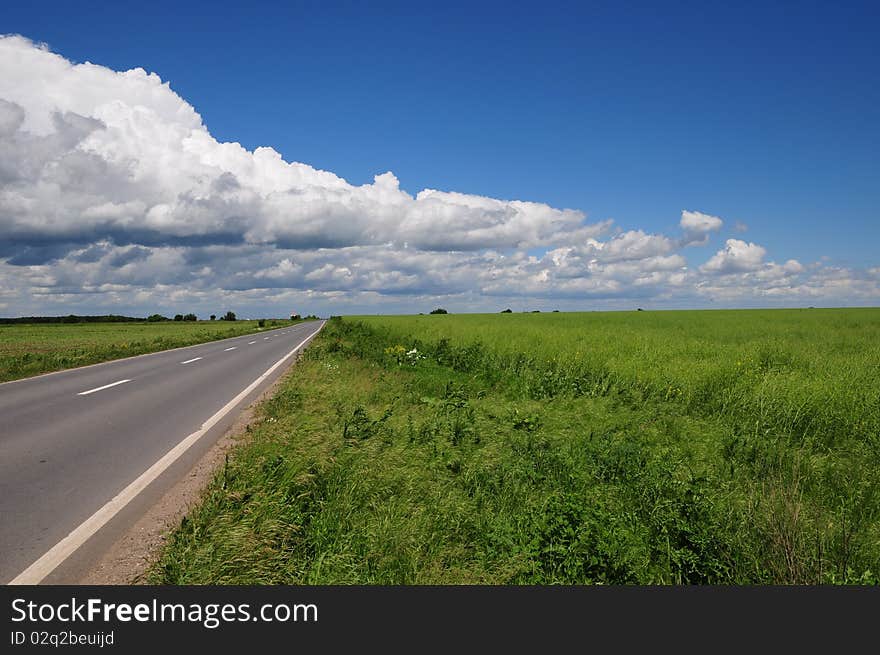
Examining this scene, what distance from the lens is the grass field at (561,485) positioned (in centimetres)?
382

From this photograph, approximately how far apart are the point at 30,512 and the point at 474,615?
4.34 meters

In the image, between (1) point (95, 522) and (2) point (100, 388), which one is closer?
(1) point (95, 522)

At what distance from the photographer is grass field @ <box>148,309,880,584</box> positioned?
12.5 ft

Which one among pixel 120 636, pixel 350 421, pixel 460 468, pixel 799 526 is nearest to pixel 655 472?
pixel 799 526

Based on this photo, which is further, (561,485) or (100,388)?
(100,388)

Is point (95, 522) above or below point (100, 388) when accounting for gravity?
below

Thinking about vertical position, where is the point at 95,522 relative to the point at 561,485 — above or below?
above

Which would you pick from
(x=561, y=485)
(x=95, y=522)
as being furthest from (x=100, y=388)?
(x=561, y=485)

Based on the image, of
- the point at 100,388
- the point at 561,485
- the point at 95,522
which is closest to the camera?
the point at 95,522

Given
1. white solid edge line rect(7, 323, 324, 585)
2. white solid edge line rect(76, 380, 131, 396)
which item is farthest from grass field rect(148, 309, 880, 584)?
white solid edge line rect(76, 380, 131, 396)

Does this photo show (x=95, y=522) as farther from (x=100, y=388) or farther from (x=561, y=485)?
(x=100, y=388)

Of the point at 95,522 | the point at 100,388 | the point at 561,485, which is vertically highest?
the point at 100,388

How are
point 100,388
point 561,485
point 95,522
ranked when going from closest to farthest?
point 95,522 < point 561,485 < point 100,388

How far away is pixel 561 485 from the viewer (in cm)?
546
